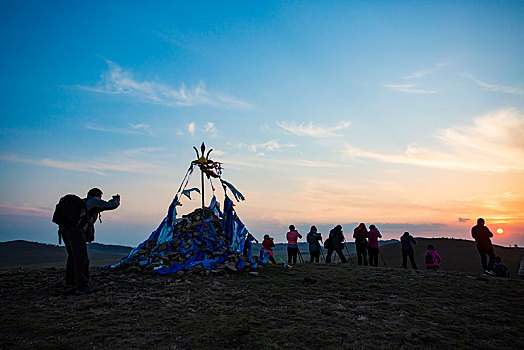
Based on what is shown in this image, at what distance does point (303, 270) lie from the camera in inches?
500

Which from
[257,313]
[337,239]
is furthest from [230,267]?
[337,239]

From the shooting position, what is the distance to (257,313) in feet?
21.8

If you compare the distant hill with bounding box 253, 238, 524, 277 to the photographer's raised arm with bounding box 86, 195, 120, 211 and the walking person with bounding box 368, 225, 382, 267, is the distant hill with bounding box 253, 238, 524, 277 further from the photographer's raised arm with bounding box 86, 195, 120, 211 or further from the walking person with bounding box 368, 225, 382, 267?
the photographer's raised arm with bounding box 86, 195, 120, 211

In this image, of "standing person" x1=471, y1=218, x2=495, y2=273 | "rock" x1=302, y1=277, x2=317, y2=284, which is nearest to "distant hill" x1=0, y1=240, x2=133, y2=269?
"rock" x1=302, y1=277, x2=317, y2=284

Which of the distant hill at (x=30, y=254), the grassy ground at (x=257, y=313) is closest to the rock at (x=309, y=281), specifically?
the grassy ground at (x=257, y=313)

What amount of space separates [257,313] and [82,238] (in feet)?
15.5

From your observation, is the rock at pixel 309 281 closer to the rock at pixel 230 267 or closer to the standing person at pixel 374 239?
the rock at pixel 230 267

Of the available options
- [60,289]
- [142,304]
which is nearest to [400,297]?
[142,304]

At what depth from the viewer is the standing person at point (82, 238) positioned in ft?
26.6

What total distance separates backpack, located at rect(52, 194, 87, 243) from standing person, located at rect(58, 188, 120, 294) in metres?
0.10

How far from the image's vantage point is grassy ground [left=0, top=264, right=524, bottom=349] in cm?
520

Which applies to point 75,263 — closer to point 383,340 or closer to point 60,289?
point 60,289

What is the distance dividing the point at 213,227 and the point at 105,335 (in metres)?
7.82

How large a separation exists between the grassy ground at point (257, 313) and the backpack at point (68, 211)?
1.68 metres
